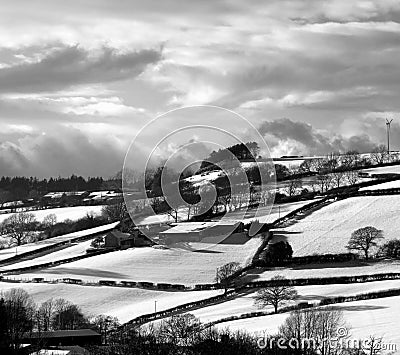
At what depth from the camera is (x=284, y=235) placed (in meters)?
89.8

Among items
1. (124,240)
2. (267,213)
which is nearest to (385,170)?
(267,213)

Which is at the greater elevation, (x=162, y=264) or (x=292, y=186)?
(x=292, y=186)

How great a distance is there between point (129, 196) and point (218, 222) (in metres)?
42.5

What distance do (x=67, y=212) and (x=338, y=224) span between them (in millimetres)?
63923

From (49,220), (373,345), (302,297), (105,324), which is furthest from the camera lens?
(49,220)

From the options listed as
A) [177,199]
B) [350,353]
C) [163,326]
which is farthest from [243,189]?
[350,353]

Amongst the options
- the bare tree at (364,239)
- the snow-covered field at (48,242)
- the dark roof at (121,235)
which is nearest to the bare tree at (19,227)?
the snow-covered field at (48,242)

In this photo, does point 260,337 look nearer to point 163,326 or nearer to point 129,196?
point 163,326

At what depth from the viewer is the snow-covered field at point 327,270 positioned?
7338 centimetres

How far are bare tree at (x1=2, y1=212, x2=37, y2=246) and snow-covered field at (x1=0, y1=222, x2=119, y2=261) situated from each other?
6105mm

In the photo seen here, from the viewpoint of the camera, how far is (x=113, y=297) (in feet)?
230

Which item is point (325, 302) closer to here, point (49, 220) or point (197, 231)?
point (197, 231)

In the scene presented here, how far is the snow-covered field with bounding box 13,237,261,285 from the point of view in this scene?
77688mm

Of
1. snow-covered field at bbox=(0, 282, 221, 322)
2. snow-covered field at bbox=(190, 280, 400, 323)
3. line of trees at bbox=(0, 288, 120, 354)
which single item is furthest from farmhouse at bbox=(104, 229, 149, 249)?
snow-covered field at bbox=(190, 280, 400, 323)
